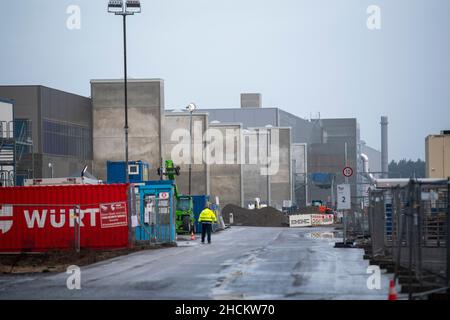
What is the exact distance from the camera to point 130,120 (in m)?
84.9

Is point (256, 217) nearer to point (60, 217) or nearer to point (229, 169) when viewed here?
point (229, 169)

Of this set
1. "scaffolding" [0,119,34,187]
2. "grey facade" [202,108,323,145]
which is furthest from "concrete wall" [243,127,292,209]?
"scaffolding" [0,119,34,187]

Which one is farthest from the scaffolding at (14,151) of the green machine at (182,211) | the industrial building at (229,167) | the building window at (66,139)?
the industrial building at (229,167)

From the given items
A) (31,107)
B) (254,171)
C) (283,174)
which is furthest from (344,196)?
(283,174)

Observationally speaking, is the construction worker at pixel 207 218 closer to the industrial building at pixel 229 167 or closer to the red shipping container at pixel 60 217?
the red shipping container at pixel 60 217

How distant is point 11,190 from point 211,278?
1502 centimetres

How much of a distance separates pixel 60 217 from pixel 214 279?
14152 mm

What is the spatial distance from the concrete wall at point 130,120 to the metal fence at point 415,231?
53940 mm

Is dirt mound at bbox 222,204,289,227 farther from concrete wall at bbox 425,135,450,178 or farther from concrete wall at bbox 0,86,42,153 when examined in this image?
concrete wall at bbox 425,135,450,178

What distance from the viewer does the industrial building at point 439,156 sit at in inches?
2430

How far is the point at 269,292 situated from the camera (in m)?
17.5

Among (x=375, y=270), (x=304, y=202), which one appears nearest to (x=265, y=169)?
(x=304, y=202)
